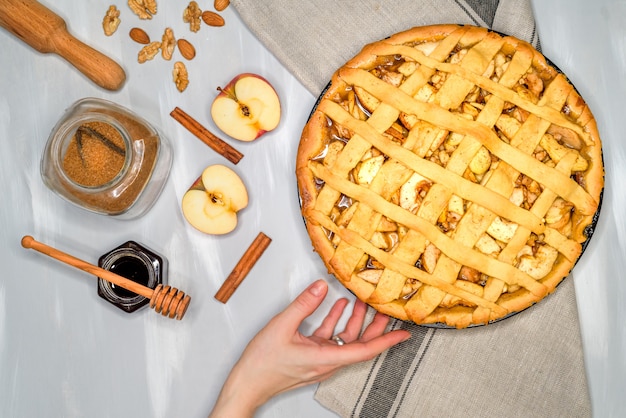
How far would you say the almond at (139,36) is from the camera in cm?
116

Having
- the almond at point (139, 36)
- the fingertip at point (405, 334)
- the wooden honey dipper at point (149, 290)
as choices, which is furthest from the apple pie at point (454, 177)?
the almond at point (139, 36)

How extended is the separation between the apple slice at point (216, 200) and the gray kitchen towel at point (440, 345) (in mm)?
257

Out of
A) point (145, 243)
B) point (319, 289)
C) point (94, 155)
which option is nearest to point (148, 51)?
point (94, 155)

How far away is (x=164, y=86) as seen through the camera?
3.87ft

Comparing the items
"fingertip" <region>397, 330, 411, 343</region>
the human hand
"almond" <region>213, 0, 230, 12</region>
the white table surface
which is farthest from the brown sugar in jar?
"fingertip" <region>397, 330, 411, 343</region>

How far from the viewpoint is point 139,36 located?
3.83 ft

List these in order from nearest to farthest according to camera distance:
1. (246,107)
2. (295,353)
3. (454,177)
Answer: (454,177)
(295,353)
(246,107)

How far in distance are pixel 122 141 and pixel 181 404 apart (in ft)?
1.88

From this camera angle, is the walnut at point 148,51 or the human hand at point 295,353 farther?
the walnut at point 148,51

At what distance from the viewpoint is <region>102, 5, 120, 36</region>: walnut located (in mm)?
1167

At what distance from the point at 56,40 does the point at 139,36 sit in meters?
0.16

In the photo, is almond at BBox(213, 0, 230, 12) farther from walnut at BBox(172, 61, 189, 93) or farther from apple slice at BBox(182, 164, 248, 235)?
apple slice at BBox(182, 164, 248, 235)

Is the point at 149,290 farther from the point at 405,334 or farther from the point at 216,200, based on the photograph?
the point at 405,334

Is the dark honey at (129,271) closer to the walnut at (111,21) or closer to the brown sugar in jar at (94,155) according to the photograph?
the brown sugar in jar at (94,155)
